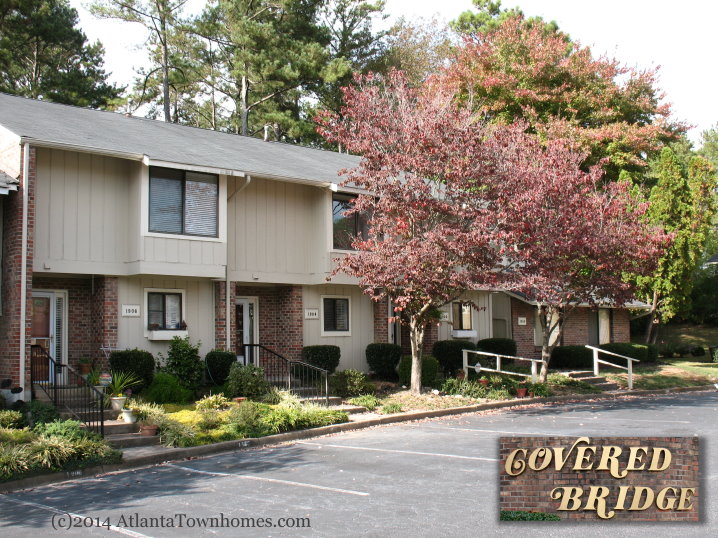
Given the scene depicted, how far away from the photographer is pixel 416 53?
4216 centimetres

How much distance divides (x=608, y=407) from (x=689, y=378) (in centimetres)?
859

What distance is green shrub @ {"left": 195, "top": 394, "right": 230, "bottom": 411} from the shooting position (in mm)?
15351

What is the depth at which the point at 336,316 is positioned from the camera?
2114 centimetres

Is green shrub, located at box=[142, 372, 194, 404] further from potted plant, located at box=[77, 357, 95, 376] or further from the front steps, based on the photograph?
the front steps

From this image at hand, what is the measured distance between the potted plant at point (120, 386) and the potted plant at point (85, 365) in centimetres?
71

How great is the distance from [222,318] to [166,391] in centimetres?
293

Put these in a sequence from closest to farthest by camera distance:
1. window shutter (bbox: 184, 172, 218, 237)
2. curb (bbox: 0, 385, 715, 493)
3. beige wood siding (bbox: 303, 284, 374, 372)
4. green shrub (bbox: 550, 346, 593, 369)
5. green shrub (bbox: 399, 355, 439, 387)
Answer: curb (bbox: 0, 385, 715, 493) < window shutter (bbox: 184, 172, 218, 237) < green shrub (bbox: 399, 355, 439, 387) < beige wood siding (bbox: 303, 284, 374, 372) < green shrub (bbox: 550, 346, 593, 369)

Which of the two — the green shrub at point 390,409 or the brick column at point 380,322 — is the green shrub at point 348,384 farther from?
the brick column at point 380,322

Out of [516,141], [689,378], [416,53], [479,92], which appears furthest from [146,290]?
[416,53]

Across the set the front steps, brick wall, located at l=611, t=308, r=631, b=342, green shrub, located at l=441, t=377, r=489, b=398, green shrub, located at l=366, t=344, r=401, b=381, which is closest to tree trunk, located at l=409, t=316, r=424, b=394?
green shrub, located at l=441, t=377, r=489, b=398

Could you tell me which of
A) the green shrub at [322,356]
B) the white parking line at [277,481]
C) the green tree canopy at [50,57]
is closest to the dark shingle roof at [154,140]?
the green shrub at [322,356]

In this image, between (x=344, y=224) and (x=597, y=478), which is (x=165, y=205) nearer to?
(x=344, y=224)

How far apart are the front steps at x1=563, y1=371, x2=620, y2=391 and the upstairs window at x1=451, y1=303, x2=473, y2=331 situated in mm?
3549

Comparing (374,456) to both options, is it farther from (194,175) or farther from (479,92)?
(479,92)
